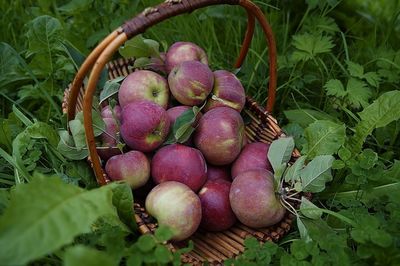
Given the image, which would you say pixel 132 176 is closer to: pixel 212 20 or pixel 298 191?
pixel 298 191

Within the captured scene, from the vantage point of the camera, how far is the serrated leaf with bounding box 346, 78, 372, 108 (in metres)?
1.91

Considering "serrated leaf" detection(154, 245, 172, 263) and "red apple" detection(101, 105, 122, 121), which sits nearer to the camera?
"serrated leaf" detection(154, 245, 172, 263)

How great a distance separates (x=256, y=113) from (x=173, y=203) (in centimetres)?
56

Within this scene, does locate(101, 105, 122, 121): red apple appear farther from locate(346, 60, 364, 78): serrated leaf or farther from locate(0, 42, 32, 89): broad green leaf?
locate(346, 60, 364, 78): serrated leaf

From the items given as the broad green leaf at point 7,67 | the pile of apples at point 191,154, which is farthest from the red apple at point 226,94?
the broad green leaf at point 7,67

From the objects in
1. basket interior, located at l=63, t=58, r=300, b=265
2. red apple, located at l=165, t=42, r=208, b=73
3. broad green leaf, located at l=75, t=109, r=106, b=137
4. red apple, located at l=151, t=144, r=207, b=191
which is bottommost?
basket interior, located at l=63, t=58, r=300, b=265

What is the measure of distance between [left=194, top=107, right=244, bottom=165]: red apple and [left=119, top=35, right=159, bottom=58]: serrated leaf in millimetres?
359

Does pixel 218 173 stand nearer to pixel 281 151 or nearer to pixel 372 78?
pixel 281 151

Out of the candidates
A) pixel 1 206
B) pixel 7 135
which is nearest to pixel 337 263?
pixel 1 206

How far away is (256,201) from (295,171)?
171 mm

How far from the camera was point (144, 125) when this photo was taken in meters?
1.54

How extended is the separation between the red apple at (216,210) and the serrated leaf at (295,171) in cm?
19

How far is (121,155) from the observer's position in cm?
153

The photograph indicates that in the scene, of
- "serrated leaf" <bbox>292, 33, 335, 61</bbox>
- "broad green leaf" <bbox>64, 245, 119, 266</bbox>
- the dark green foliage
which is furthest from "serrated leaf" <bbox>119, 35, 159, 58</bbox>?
"broad green leaf" <bbox>64, 245, 119, 266</bbox>
